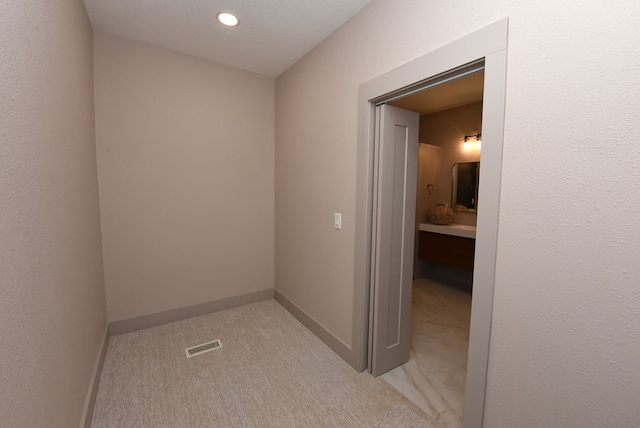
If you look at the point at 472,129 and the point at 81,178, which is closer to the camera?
the point at 81,178

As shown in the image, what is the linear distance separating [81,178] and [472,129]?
4.32m

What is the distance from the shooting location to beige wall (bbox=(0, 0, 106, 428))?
2.67 feet

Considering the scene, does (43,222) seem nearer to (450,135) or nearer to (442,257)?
(442,257)

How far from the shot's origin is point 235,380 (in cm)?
195

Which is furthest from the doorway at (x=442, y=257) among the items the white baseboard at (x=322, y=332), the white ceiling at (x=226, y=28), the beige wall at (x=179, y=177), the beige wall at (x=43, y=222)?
A: the beige wall at (x=43, y=222)

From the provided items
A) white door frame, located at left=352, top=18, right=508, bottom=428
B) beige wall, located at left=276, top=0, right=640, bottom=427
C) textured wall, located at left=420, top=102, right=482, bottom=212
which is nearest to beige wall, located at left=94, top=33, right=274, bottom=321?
white door frame, located at left=352, top=18, right=508, bottom=428

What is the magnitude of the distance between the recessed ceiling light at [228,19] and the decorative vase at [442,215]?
342cm

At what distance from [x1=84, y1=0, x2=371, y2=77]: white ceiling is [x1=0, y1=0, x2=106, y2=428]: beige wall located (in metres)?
0.39

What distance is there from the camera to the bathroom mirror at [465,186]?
12.8ft

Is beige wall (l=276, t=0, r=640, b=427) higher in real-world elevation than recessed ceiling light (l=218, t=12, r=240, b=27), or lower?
lower

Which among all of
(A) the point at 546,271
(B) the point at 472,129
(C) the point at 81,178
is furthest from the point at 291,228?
(B) the point at 472,129

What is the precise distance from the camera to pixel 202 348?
7.62 ft

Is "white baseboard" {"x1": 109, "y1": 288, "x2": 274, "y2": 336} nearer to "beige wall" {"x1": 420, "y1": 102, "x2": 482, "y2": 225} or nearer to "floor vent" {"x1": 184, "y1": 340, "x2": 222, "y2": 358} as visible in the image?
"floor vent" {"x1": 184, "y1": 340, "x2": 222, "y2": 358}

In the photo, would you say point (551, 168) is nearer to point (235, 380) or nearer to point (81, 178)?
point (235, 380)
